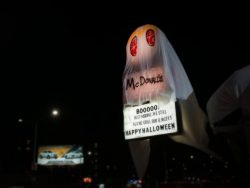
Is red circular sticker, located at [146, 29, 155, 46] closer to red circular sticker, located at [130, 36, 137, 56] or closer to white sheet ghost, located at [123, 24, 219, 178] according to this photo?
white sheet ghost, located at [123, 24, 219, 178]

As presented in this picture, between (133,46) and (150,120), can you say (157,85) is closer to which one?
(150,120)

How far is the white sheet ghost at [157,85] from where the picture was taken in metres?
8.97

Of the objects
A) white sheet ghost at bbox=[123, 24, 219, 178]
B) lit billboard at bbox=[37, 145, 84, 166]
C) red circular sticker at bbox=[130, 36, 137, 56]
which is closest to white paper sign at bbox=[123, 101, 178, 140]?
white sheet ghost at bbox=[123, 24, 219, 178]

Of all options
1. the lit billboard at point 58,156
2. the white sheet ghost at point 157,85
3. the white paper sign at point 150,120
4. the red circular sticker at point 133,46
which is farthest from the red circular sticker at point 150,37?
the lit billboard at point 58,156

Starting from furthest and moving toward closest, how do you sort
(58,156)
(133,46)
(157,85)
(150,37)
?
(58,156) → (133,46) → (150,37) → (157,85)

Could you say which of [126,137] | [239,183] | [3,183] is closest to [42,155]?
[3,183]

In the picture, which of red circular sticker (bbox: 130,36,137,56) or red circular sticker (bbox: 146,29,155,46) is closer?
red circular sticker (bbox: 146,29,155,46)

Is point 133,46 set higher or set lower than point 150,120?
higher

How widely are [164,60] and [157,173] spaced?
3.06 m

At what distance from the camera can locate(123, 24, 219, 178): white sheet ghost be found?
8.97 m

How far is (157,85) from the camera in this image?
9.42m

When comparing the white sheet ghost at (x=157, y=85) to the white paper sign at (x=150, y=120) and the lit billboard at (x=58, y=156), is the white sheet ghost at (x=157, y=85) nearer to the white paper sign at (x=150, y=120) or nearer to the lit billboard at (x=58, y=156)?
the white paper sign at (x=150, y=120)

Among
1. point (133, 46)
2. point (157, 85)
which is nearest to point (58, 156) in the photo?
point (133, 46)

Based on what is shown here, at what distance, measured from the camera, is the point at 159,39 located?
9.80m
